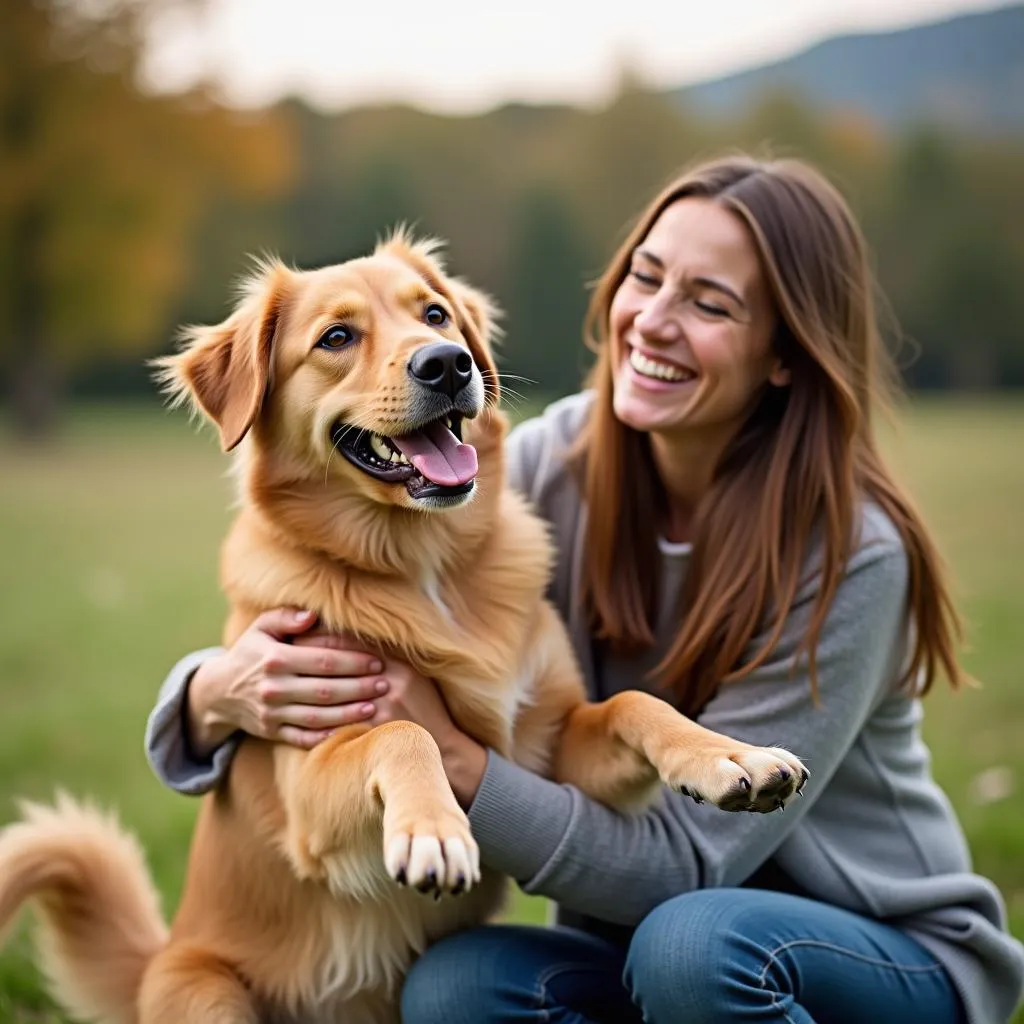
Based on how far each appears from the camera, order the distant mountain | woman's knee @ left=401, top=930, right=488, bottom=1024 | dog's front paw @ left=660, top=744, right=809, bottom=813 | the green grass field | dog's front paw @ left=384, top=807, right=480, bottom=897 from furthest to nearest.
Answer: the distant mountain
the green grass field
woman's knee @ left=401, top=930, right=488, bottom=1024
dog's front paw @ left=660, top=744, right=809, bottom=813
dog's front paw @ left=384, top=807, right=480, bottom=897

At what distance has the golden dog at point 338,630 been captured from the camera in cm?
271

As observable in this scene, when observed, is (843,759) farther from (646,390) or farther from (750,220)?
(750,220)

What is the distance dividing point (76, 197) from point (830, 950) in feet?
97.1

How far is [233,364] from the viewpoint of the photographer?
2.89 metres

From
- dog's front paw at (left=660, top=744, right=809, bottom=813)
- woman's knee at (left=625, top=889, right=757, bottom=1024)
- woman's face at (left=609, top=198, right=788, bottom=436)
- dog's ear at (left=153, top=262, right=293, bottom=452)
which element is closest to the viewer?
dog's front paw at (left=660, top=744, right=809, bottom=813)

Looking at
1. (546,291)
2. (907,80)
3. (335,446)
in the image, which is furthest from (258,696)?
(907,80)

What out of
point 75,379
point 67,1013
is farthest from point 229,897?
point 75,379

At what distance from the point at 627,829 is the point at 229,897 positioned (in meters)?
0.87

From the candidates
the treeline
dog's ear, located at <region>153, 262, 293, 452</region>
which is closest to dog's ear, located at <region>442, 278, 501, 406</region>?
dog's ear, located at <region>153, 262, 293, 452</region>

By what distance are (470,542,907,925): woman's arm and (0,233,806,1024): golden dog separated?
0.11 m

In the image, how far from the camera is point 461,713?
2771 millimetres

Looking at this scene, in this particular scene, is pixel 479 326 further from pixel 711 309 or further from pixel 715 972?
pixel 715 972

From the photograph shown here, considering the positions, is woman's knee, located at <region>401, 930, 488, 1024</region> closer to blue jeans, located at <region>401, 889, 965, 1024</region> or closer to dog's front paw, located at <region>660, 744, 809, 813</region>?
blue jeans, located at <region>401, 889, 965, 1024</region>

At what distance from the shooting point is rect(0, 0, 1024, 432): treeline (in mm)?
29172
